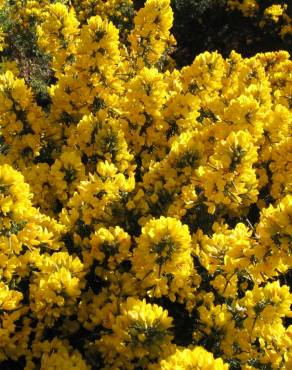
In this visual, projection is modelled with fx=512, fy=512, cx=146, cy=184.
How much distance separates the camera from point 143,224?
3090 mm

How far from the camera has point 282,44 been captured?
863cm

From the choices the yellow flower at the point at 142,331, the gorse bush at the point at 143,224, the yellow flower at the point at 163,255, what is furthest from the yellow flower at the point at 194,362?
the yellow flower at the point at 163,255

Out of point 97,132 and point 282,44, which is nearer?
point 97,132

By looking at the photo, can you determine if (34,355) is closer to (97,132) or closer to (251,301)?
(251,301)

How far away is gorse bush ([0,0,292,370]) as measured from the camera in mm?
2467

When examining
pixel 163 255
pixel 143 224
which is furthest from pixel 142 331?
pixel 143 224

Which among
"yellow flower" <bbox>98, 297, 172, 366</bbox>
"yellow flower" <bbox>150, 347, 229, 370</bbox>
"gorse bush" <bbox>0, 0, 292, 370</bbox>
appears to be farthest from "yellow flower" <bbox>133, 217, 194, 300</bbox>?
"yellow flower" <bbox>150, 347, 229, 370</bbox>

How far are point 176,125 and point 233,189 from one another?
135cm

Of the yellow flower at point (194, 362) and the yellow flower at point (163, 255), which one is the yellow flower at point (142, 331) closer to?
the yellow flower at point (163, 255)

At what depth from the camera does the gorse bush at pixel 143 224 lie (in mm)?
2467

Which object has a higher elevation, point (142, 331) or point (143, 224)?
point (143, 224)

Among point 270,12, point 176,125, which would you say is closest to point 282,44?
point 270,12

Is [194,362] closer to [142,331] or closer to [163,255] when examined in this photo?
[142,331]

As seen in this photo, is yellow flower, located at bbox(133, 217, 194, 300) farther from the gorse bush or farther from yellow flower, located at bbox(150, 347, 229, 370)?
yellow flower, located at bbox(150, 347, 229, 370)
